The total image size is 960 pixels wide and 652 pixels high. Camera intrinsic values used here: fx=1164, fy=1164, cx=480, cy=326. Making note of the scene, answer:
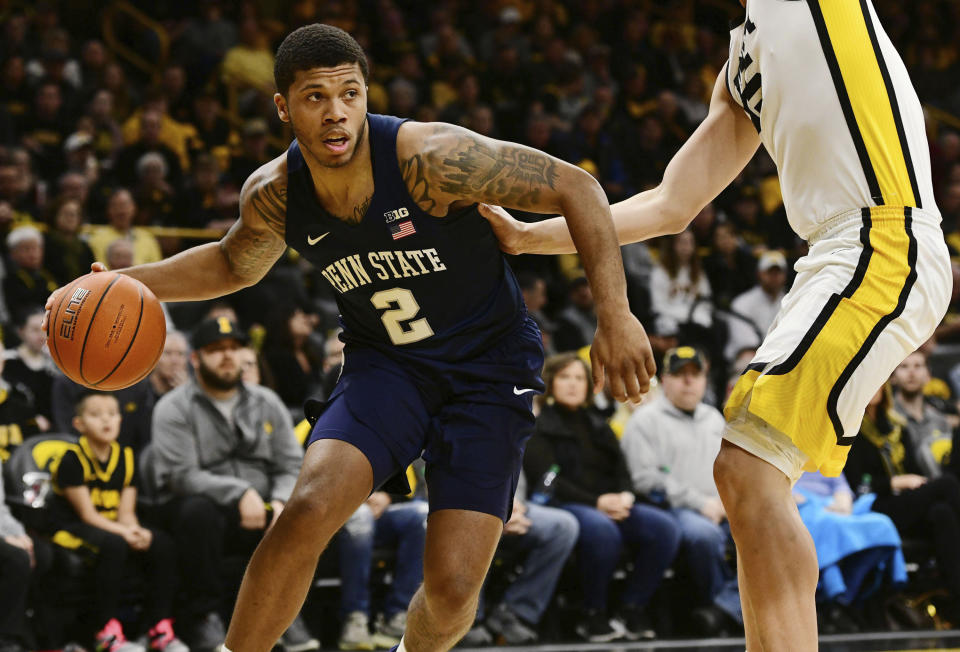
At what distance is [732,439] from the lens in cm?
311

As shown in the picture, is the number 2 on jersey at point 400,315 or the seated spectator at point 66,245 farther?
the seated spectator at point 66,245

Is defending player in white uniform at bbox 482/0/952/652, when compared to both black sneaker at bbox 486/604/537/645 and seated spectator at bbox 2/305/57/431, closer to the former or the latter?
black sneaker at bbox 486/604/537/645

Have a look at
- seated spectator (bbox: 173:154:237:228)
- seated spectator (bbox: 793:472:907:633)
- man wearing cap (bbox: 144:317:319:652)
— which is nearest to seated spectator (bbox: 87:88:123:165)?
seated spectator (bbox: 173:154:237:228)

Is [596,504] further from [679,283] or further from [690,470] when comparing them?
[679,283]

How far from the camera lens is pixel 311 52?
11.5ft

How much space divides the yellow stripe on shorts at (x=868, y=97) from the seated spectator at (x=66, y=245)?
631 centimetres

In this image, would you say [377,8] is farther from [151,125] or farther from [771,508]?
[771,508]

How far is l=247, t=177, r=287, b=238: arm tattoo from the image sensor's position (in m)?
3.73

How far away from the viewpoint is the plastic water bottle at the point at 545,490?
7047 millimetres

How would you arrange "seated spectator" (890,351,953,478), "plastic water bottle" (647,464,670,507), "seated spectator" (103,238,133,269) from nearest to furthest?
"plastic water bottle" (647,464,670,507), "seated spectator" (103,238,133,269), "seated spectator" (890,351,953,478)

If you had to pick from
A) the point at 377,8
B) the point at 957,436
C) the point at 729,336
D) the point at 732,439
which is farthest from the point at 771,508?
the point at 377,8

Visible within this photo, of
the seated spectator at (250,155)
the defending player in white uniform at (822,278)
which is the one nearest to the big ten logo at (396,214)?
the defending player in white uniform at (822,278)

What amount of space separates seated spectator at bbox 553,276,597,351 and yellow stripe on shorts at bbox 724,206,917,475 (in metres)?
5.76

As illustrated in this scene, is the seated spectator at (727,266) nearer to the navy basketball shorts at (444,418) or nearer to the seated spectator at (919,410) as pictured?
the seated spectator at (919,410)
